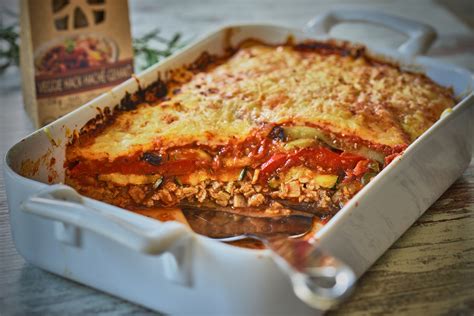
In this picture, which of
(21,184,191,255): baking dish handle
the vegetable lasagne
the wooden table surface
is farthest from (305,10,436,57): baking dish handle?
(21,184,191,255): baking dish handle

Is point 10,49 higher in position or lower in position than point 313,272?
lower

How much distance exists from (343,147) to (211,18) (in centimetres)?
219

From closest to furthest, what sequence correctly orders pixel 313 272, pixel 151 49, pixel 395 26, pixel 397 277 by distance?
pixel 313 272 < pixel 397 277 < pixel 395 26 < pixel 151 49

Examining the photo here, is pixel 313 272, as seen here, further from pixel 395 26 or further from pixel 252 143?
pixel 395 26

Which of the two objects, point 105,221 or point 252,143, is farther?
point 252,143

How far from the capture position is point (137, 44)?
13.0 ft

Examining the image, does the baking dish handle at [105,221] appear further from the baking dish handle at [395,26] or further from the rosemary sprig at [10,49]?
the rosemary sprig at [10,49]

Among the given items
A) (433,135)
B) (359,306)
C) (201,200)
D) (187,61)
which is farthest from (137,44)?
(359,306)

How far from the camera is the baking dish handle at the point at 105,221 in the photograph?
1.83 metres

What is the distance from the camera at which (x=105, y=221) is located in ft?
6.16

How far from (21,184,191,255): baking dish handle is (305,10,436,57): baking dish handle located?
1680 mm

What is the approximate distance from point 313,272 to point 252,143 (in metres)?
0.93

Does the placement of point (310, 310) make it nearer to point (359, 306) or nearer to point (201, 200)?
point (359, 306)

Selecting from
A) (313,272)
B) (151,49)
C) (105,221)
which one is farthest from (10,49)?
(313,272)
